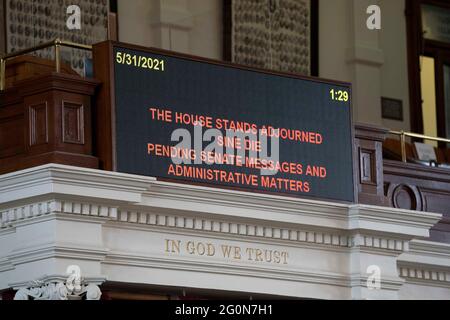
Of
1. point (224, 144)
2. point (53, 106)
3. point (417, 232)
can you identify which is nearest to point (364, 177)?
point (417, 232)

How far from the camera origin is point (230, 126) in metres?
14.0

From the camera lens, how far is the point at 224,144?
14.0 m

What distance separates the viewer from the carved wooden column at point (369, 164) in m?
14.9

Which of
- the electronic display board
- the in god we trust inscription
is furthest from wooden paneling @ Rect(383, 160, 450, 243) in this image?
the in god we trust inscription

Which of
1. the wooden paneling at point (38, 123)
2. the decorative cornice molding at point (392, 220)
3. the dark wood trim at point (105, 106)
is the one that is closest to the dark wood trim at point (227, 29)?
the decorative cornice molding at point (392, 220)

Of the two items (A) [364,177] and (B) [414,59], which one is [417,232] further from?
(B) [414,59]

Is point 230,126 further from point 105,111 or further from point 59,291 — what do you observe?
point 59,291

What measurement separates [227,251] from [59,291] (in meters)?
1.88

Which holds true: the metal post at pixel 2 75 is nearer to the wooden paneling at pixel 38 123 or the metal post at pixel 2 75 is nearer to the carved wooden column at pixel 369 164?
the wooden paneling at pixel 38 123

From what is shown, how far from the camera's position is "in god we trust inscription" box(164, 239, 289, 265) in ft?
45.3

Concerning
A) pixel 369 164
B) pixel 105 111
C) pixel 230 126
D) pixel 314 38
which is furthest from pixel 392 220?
pixel 314 38

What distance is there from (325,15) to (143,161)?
677cm

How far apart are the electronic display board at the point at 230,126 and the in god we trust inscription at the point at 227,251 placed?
1.75 ft

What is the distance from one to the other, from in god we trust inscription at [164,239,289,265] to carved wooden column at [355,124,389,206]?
1003 mm
